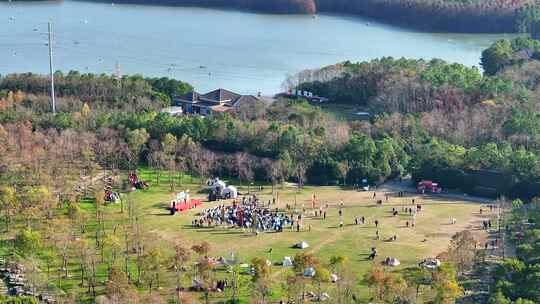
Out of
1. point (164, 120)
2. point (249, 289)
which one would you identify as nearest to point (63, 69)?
point (164, 120)

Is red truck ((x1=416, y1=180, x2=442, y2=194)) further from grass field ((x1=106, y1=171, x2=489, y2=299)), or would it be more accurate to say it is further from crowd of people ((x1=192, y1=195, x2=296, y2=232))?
crowd of people ((x1=192, y1=195, x2=296, y2=232))

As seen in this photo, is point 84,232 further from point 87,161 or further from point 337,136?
point 337,136

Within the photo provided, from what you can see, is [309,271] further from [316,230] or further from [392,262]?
[316,230]

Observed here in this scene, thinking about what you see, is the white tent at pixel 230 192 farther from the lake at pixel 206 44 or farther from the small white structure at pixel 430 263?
the lake at pixel 206 44

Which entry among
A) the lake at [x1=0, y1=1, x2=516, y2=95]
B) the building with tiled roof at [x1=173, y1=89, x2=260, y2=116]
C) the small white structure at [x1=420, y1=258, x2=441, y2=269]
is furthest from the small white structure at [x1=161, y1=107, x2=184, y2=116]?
the small white structure at [x1=420, y1=258, x2=441, y2=269]

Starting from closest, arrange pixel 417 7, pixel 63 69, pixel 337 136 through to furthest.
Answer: pixel 337 136 < pixel 63 69 < pixel 417 7

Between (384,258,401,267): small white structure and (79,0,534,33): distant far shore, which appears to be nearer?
(384,258,401,267): small white structure
